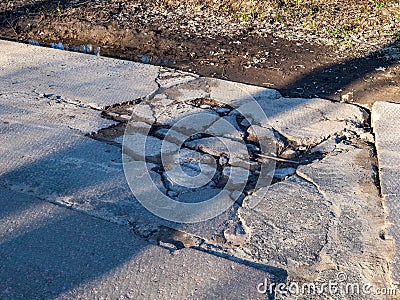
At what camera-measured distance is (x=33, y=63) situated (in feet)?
14.6

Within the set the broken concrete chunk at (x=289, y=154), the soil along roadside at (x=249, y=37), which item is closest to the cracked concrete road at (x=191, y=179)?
the broken concrete chunk at (x=289, y=154)

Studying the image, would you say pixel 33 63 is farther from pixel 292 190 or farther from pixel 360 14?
pixel 360 14

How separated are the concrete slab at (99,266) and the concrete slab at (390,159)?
2.36 feet

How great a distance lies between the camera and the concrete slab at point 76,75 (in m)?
3.92

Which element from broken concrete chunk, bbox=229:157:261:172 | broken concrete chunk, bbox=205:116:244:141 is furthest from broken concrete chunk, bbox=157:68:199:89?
broken concrete chunk, bbox=229:157:261:172

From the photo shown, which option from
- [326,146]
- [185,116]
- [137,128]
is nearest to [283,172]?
[326,146]

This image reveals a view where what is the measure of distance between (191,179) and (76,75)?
1.76 m

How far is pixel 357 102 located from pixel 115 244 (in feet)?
7.71

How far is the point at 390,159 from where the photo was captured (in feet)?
10.3

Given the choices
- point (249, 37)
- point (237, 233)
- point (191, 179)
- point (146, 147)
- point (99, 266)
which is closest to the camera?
point (99, 266)

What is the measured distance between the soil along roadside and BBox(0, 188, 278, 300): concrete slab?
2.09 meters

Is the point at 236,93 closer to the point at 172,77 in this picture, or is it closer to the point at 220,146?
the point at 172,77

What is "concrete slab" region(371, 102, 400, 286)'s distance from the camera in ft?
8.39

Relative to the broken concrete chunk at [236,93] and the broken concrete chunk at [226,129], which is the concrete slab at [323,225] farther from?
the broken concrete chunk at [236,93]
